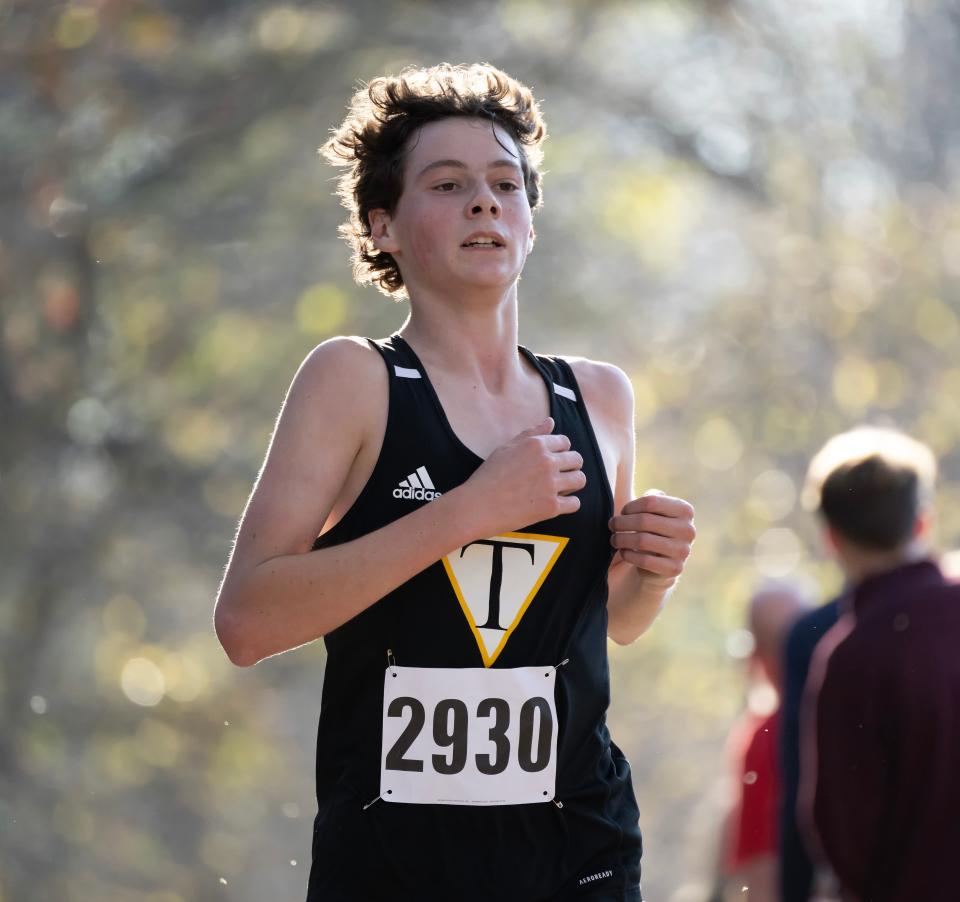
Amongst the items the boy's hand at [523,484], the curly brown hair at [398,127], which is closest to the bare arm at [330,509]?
the boy's hand at [523,484]

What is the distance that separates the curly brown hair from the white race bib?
2.83 ft

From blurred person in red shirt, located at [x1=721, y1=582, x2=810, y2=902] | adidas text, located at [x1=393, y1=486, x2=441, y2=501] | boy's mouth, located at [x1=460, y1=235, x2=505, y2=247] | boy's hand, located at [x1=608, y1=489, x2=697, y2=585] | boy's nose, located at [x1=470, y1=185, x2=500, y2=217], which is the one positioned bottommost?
blurred person in red shirt, located at [x1=721, y1=582, x2=810, y2=902]

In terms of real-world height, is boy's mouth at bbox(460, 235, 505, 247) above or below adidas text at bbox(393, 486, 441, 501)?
above

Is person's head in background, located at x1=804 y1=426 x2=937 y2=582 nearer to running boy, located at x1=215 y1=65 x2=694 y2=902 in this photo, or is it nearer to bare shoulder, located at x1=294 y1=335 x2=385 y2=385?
running boy, located at x1=215 y1=65 x2=694 y2=902

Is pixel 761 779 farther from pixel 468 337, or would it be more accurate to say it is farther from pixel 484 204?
pixel 484 204

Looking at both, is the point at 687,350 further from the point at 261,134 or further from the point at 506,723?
the point at 506,723

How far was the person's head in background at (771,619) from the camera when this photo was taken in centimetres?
383

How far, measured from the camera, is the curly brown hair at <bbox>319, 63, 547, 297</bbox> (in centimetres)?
262

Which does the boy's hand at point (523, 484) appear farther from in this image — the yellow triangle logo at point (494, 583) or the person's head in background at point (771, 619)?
the person's head in background at point (771, 619)

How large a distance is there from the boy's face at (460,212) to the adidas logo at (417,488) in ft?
1.26

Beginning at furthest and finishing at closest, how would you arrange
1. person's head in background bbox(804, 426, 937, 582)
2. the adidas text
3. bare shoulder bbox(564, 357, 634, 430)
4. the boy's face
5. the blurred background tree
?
the blurred background tree < person's head in background bbox(804, 426, 937, 582) < bare shoulder bbox(564, 357, 634, 430) < the boy's face < the adidas text

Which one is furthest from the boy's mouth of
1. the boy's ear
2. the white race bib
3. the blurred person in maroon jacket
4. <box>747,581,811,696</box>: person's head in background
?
<box>747,581,811,696</box>: person's head in background

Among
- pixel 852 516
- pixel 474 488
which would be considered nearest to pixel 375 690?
pixel 474 488

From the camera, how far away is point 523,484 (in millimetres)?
2123
